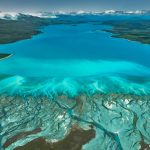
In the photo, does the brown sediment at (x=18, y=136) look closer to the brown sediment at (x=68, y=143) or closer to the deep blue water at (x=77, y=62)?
the brown sediment at (x=68, y=143)

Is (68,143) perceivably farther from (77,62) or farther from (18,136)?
(77,62)

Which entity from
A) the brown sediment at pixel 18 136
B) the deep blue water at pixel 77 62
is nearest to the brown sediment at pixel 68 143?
the brown sediment at pixel 18 136

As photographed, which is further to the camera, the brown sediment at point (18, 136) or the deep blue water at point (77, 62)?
the deep blue water at point (77, 62)

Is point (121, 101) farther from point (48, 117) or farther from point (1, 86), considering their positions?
point (1, 86)

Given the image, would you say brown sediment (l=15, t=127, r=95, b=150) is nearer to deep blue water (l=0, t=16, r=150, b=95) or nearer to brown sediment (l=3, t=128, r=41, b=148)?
brown sediment (l=3, t=128, r=41, b=148)

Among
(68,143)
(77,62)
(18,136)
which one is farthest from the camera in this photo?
(77,62)

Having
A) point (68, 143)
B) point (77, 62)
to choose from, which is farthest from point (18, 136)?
point (77, 62)

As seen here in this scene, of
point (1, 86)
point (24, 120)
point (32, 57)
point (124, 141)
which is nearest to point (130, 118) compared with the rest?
point (124, 141)

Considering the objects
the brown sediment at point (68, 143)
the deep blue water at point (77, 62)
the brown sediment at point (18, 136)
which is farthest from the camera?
the deep blue water at point (77, 62)
